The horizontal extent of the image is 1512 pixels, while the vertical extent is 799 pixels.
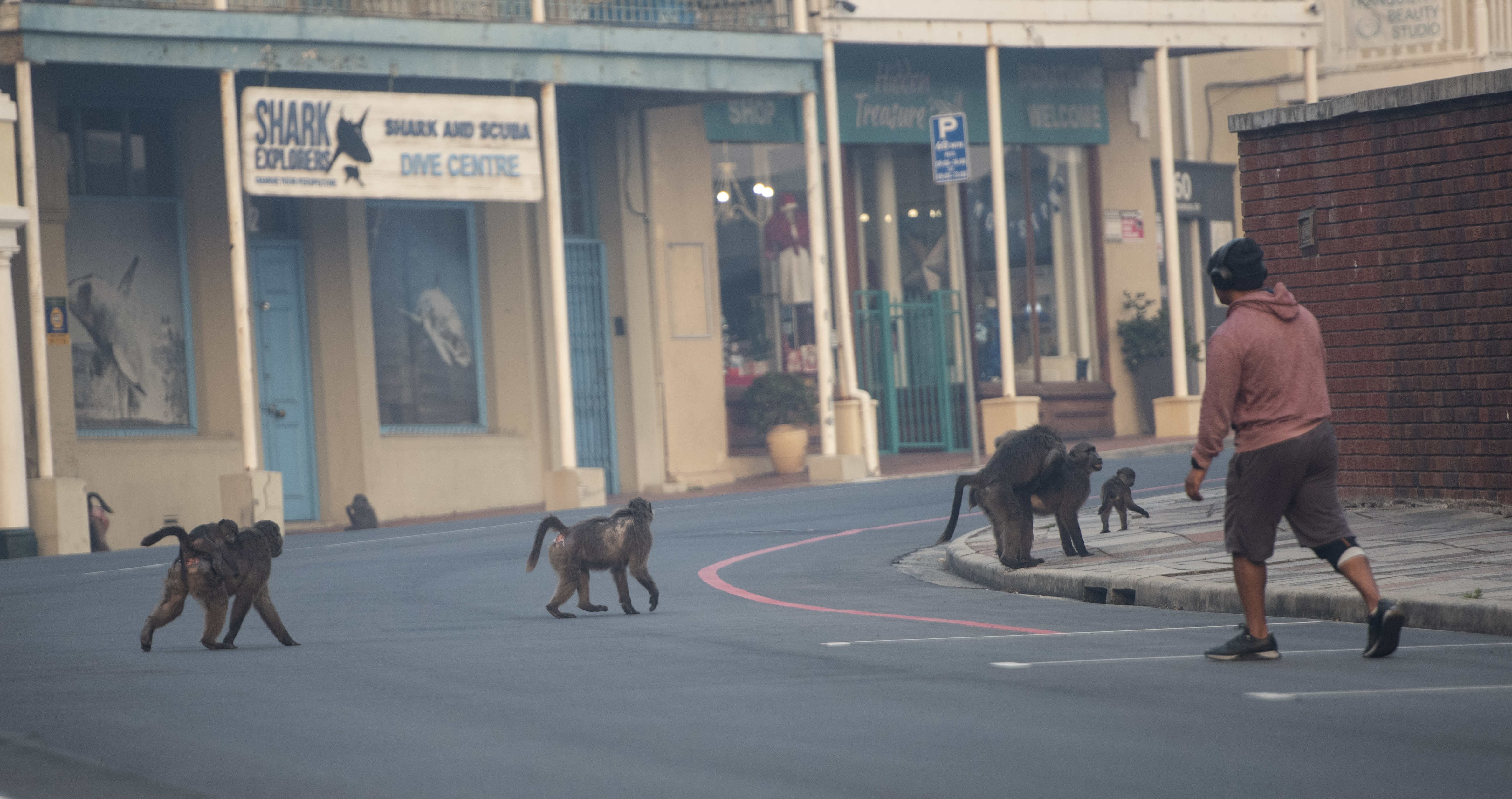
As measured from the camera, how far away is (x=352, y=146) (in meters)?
19.6

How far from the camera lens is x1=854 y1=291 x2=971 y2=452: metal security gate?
26.2 metres

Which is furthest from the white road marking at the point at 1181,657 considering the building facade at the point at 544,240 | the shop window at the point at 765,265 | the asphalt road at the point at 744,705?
the shop window at the point at 765,265

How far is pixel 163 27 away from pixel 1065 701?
14809 millimetres

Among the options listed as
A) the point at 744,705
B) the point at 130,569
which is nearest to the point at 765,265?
the point at 130,569

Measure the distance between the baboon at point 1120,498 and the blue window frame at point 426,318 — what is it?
11.4 meters

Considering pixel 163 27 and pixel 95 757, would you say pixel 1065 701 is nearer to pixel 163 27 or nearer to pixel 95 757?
pixel 95 757

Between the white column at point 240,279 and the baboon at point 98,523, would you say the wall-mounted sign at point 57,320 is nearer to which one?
the baboon at point 98,523

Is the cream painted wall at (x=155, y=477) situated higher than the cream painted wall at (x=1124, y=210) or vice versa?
the cream painted wall at (x=1124, y=210)

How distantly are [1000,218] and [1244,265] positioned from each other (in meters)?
17.1

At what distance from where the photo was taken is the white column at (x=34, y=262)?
17531mm

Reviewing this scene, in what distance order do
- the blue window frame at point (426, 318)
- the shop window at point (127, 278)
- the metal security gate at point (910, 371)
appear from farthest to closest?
the metal security gate at point (910, 371)
the blue window frame at point (426, 318)
the shop window at point (127, 278)

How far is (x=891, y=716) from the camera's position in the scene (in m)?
6.11

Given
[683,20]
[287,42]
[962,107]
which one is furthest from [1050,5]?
[287,42]

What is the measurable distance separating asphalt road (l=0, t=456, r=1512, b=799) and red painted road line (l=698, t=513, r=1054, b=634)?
0.05 meters
